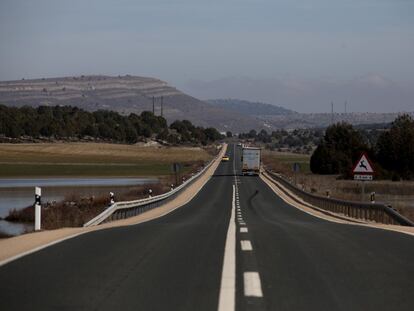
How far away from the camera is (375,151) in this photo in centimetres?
11381

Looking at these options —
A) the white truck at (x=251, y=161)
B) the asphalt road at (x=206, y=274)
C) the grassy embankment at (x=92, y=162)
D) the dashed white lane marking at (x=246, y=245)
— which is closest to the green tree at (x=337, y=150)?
the grassy embankment at (x=92, y=162)

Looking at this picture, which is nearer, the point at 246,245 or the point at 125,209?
the point at 246,245

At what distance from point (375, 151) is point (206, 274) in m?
105

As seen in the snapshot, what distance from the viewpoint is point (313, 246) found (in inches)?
586

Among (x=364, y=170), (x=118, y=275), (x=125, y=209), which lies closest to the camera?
(x=118, y=275)

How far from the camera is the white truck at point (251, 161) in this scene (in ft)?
322

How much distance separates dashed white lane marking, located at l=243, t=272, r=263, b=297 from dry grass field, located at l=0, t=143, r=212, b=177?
87.3 metres

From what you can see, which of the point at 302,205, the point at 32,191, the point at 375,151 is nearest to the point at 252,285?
the point at 302,205

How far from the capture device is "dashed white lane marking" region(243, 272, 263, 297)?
31.4 ft

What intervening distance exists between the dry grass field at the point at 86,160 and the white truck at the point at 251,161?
41.0 ft

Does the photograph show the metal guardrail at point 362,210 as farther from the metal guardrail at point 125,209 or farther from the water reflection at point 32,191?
the water reflection at point 32,191

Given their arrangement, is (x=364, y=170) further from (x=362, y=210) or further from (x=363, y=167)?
(x=362, y=210)

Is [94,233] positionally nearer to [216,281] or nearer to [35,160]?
[216,281]

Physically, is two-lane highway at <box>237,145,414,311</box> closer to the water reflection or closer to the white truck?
the water reflection
